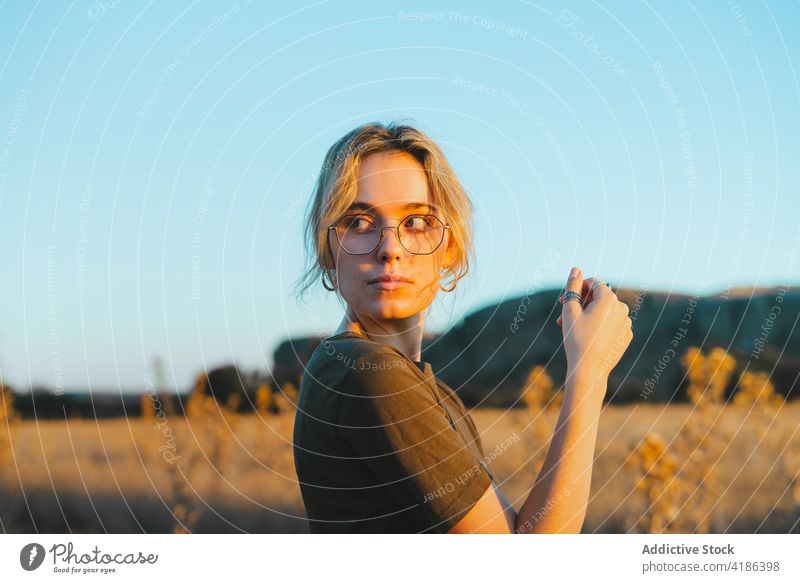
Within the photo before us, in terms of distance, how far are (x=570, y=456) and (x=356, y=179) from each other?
826mm

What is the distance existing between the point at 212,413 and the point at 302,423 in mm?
5320

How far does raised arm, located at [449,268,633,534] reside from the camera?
1650 mm

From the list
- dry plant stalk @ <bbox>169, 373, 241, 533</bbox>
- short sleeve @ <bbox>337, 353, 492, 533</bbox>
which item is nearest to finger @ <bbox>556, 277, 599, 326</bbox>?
short sleeve @ <bbox>337, 353, 492, 533</bbox>

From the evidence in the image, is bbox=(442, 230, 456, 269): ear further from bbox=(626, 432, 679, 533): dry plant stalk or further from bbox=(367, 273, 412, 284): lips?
bbox=(626, 432, 679, 533): dry plant stalk

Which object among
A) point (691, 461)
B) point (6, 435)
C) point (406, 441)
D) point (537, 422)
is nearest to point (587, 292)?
point (406, 441)

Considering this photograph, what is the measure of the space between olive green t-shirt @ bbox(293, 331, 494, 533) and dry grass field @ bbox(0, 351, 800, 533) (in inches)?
132

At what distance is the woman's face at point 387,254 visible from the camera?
1.95 m

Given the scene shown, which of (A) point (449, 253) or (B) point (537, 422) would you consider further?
(B) point (537, 422)

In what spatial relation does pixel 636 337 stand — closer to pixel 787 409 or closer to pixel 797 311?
pixel 797 311

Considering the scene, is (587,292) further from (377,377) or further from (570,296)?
(377,377)

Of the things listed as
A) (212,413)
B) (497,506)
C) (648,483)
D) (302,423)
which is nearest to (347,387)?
(302,423)

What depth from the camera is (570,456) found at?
1.66 m

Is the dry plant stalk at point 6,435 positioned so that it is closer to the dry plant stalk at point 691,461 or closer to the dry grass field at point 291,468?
the dry grass field at point 291,468

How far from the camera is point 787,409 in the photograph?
691 centimetres
